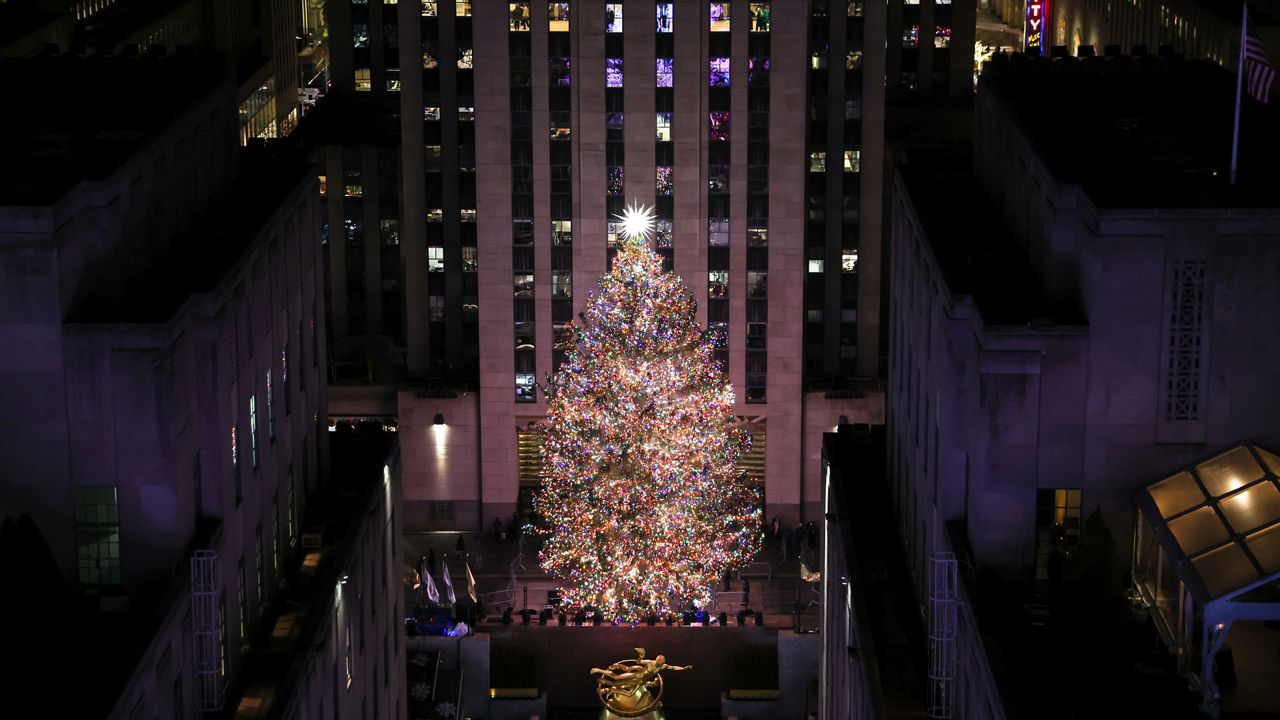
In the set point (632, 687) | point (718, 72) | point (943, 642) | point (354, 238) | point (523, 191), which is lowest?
point (632, 687)

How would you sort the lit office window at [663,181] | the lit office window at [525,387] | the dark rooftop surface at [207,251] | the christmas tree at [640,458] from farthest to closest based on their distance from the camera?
the lit office window at [525,387] → the lit office window at [663,181] → the christmas tree at [640,458] → the dark rooftop surface at [207,251]

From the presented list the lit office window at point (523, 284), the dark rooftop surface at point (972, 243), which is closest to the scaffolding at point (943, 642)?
the dark rooftop surface at point (972, 243)

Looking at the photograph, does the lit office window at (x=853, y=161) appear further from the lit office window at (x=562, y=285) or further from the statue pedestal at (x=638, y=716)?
the statue pedestal at (x=638, y=716)

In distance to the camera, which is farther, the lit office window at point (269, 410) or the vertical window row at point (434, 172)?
the vertical window row at point (434, 172)

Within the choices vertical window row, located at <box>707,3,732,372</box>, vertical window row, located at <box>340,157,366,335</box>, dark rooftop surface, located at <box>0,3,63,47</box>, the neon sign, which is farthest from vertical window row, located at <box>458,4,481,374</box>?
the neon sign

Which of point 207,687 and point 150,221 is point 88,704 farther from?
point 150,221

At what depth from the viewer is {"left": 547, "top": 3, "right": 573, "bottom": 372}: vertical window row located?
138625 millimetres

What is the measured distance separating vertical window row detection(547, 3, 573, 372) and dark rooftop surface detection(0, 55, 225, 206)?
43524 mm

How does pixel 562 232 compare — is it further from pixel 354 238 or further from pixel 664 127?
pixel 354 238

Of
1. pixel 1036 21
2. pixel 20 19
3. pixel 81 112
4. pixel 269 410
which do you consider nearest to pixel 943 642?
pixel 269 410

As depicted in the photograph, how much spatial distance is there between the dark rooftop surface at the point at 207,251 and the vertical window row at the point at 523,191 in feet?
119

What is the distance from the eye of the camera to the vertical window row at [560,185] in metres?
139

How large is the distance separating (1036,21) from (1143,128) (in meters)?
90.2

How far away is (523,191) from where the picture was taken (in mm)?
140875
